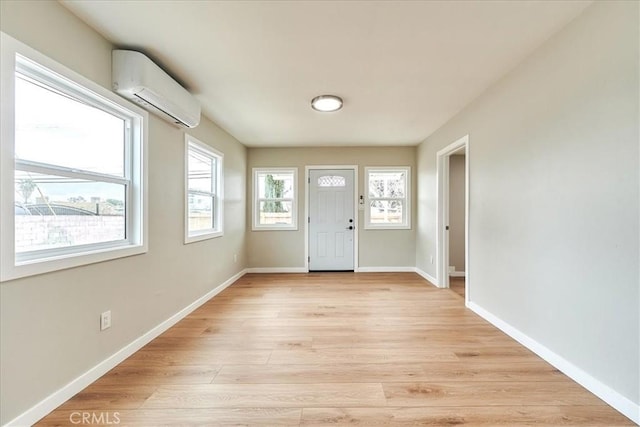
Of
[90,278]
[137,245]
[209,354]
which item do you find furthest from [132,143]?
[209,354]

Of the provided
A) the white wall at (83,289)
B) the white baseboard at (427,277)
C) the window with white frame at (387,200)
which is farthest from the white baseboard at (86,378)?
the window with white frame at (387,200)

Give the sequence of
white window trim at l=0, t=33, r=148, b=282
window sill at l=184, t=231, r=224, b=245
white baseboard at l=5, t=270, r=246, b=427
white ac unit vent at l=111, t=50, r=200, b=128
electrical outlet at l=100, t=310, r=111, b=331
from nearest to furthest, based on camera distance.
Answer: white window trim at l=0, t=33, r=148, b=282, white baseboard at l=5, t=270, r=246, b=427, electrical outlet at l=100, t=310, r=111, b=331, white ac unit vent at l=111, t=50, r=200, b=128, window sill at l=184, t=231, r=224, b=245

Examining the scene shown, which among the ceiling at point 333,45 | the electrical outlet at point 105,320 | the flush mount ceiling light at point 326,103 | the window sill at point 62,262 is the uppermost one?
the ceiling at point 333,45

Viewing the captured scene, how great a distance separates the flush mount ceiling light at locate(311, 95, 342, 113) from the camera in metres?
3.08

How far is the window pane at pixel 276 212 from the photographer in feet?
18.0

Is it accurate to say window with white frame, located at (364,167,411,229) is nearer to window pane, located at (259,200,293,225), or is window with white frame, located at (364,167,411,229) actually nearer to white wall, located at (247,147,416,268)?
white wall, located at (247,147,416,268)

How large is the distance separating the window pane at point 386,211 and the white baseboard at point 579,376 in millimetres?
2847

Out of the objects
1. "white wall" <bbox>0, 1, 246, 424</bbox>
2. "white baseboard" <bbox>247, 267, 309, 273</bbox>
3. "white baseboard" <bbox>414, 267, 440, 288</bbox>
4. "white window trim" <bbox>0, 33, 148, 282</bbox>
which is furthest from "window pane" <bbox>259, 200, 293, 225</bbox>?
"white window trim" <bbox>0, 33, 148, 282</bbox>

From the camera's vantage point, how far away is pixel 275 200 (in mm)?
5480

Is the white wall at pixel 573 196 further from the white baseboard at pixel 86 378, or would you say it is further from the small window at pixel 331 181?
the white baseboard at pixel 86 378

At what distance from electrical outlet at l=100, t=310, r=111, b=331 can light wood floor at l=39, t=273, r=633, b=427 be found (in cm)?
32

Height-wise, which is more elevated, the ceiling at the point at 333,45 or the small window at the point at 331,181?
the ceiling at the point at 333,45

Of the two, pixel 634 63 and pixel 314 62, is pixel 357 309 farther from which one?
pixel 634 63

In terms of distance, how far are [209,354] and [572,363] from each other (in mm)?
2540
